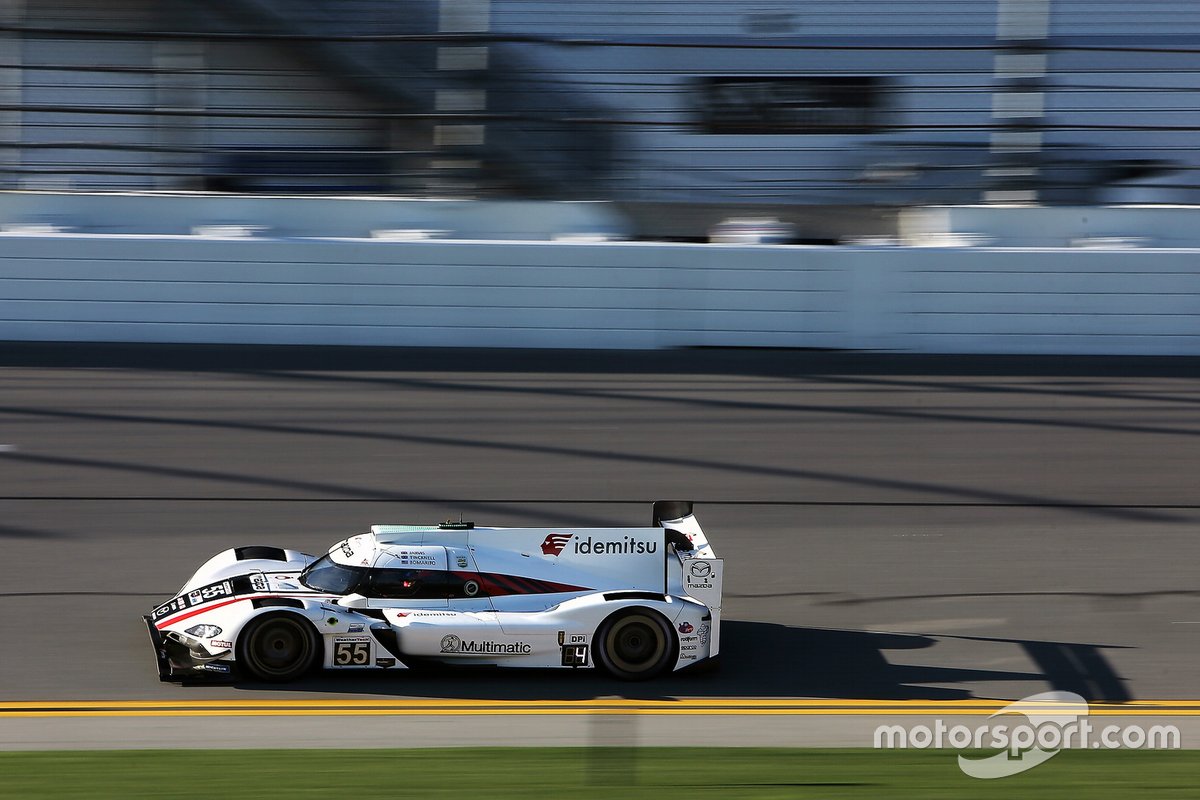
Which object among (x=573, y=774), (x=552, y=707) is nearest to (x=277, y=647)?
(x=552, y=707)

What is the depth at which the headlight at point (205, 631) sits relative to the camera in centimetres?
682

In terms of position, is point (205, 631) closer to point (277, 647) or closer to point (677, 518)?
point (277, 647)

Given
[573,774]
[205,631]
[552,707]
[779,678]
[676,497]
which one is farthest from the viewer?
[676,497]

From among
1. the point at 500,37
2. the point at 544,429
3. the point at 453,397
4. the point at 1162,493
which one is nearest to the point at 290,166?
the point at 500,37

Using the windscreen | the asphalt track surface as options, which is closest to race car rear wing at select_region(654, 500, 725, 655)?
the asphalt track surface

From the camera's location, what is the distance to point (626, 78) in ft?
63.0

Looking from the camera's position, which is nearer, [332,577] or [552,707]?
[552,707]

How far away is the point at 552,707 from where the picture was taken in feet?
21.9

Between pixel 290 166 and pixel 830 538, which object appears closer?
pixel 830 538

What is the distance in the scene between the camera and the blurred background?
50.4ft

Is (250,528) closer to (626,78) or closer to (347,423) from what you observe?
(347,423)

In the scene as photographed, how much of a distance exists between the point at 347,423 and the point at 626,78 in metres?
9.02

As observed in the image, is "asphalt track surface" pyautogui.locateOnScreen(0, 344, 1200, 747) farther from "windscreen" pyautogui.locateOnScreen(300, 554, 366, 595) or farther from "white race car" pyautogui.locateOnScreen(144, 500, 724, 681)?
"windscreen" pyautogui.locateOnScreen(300, 554, 366, 595)

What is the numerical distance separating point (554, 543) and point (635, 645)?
2.35 feet
